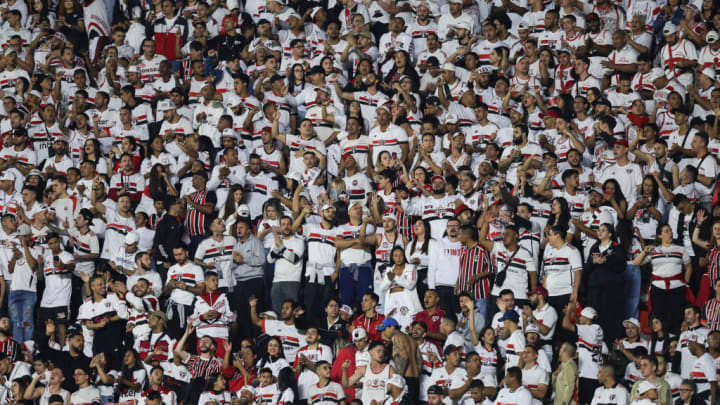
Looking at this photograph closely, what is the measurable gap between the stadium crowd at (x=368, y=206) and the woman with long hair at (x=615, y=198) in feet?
0.10

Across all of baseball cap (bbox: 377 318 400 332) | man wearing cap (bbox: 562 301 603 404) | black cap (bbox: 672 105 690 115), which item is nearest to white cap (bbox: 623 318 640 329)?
man wearing cap (bbox: 562 301 603 404)

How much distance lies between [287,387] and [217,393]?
2.81 feet

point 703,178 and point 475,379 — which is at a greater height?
point 703,178

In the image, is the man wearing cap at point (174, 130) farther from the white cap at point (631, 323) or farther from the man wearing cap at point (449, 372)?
the white cap at point (631, 323)

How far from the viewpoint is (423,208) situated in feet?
58.1

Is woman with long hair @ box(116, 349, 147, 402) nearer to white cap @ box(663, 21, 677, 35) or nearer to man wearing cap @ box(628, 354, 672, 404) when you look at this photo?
man wearing cap @ box(628, 354, 672, 404)

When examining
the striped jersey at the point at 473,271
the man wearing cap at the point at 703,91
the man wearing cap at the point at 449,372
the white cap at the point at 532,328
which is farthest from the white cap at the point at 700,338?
the man wearing cap at the point at 703,91

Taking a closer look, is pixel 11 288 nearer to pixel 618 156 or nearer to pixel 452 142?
pixel 452 142

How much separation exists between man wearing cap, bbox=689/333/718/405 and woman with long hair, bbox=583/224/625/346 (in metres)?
1.20

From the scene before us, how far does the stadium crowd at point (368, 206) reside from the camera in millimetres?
16125

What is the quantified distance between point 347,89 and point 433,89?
1221 mm

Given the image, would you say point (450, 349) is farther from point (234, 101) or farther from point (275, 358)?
point (234, 101)

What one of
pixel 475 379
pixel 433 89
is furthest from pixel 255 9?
pixel 475 379

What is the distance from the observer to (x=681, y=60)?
19812mm
